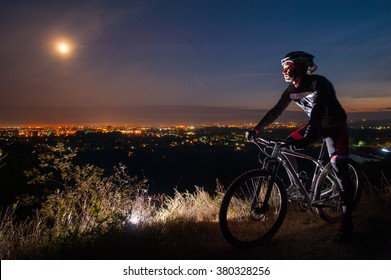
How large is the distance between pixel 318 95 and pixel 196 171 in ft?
185

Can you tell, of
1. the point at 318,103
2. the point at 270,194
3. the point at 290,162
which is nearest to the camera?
the point at 318,103

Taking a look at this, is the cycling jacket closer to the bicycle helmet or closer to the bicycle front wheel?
the bicycle helmet

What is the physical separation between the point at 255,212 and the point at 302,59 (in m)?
2.02

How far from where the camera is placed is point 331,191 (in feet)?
14.4

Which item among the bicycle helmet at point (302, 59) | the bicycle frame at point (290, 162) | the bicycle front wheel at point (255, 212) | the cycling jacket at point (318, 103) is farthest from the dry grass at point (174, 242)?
the bicycle helmet at point (302, 59)

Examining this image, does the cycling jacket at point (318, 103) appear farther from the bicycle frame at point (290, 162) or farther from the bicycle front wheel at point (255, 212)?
the bicycle front wheel at point (255, 212)

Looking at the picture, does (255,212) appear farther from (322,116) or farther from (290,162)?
(322,116)

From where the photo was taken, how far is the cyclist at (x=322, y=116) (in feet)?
11.9

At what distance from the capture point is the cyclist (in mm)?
3637

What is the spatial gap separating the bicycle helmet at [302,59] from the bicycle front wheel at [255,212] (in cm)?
146

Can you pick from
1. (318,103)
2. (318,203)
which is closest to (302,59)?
(318,103)

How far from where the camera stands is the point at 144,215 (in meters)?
4.23
